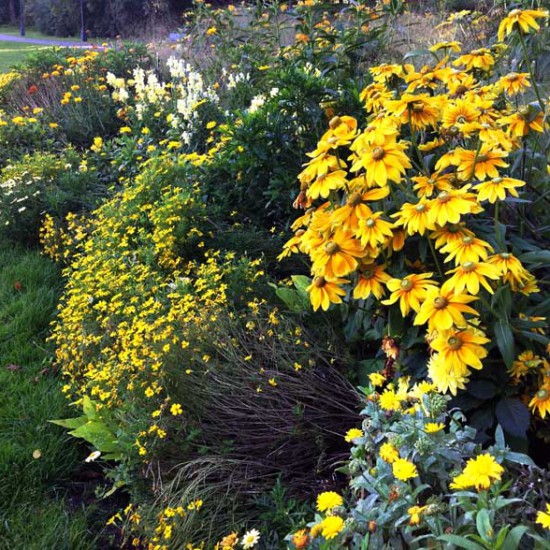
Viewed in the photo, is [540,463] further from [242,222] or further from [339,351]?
[242,222]

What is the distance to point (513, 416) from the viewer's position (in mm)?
1683

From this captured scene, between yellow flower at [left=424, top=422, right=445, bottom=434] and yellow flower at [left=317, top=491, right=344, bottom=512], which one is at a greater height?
yellow flower at [left=424, top=422, right=445, bottom=434]

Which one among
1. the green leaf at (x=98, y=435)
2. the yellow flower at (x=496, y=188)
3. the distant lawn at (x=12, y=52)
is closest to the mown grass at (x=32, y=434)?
the green leaf at (x=98, y=435)

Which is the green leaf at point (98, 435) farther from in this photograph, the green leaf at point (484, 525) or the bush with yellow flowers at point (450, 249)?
the green leaf at point (484, 525)

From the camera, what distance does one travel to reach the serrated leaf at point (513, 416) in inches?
65.1

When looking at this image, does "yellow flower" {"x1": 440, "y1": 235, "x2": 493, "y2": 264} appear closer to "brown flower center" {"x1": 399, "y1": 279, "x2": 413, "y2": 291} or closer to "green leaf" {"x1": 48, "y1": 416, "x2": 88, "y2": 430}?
"brown flower center" {"x1": 399, "y1": 279, "x2": 413, "y2": 291}

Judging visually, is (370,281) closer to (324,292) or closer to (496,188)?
(324,292)

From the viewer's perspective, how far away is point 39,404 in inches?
115

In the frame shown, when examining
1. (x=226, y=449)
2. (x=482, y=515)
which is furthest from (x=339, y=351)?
(x=482, y=515)

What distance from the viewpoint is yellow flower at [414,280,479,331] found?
58.2 inches

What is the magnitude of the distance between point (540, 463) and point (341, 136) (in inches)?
46.0

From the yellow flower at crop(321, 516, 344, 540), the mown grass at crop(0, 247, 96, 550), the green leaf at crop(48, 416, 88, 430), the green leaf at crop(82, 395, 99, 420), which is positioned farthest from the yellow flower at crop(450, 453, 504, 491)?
the green leaf at crop(48, 416, 88, 430)

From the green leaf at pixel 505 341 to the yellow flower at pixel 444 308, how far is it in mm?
146

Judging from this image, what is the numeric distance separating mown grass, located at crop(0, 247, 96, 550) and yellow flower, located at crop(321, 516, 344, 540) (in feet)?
4.12
